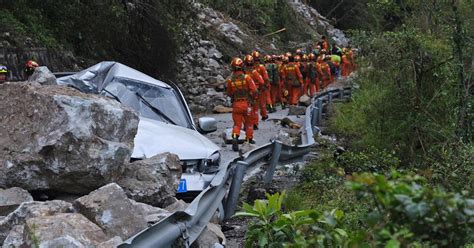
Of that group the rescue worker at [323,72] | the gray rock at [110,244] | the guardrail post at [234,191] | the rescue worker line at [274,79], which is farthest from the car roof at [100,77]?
the rescue worker at [323,72]

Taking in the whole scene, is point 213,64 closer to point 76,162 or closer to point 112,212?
point 76,162

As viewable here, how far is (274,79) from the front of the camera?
24.6m

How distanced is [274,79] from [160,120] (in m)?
15.2

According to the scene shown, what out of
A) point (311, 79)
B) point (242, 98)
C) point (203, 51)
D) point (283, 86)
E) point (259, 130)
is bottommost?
point (311, 79)

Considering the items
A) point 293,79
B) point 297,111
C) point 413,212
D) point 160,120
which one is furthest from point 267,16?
point 413,212

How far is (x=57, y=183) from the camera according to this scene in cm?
605

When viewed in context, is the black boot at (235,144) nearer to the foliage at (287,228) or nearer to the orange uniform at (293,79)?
the foliage at (287,228)

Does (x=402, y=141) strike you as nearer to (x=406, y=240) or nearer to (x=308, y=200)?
(x=308, y=200)

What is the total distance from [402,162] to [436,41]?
2351 millimetres

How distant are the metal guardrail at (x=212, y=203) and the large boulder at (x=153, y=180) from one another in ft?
1.26

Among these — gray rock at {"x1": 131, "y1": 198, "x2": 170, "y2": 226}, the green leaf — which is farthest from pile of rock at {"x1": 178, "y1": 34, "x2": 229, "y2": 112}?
the green leaf

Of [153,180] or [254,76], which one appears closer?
[153,180]

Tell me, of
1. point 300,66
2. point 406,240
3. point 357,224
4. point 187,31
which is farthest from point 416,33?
point 300,66

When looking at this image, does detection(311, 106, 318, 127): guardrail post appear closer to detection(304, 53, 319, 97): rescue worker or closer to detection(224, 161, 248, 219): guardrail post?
detection(224, 161, 248, 219): guardrail post
